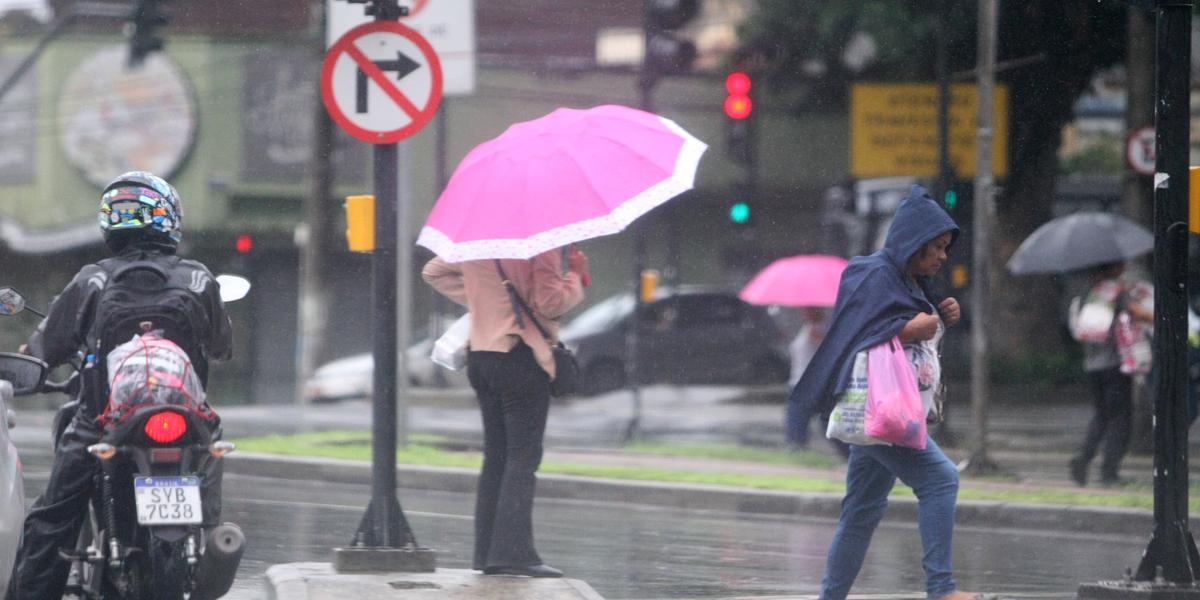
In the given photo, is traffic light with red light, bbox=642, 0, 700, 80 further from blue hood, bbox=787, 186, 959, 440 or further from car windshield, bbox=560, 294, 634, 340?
blue hood, bbox=787, 186, 959, 440

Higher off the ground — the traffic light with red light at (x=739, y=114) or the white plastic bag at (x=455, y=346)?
the traffic light with red light at (x=739, y=114)

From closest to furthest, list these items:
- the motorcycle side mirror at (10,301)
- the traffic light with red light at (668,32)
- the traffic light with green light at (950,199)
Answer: the motorcycle side mirror at (10,301) < the traffic light with green light at (950,199) < the traffic light with red light at (668,32)

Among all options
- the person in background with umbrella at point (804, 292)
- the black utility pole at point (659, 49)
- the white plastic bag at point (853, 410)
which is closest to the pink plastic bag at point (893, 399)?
the white plastic bag at point (853, 410)

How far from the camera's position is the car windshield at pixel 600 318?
27.6 metres

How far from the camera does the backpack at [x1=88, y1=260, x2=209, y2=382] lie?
5.83m

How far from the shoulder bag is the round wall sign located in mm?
30532

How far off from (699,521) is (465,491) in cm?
234

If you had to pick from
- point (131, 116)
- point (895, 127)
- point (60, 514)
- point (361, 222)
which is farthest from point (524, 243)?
point (131, 116)

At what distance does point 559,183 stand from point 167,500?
2.47 m

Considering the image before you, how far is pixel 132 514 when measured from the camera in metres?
5.70

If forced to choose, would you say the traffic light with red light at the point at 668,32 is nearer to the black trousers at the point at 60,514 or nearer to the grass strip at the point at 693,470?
the grass strip at the point at 693,470

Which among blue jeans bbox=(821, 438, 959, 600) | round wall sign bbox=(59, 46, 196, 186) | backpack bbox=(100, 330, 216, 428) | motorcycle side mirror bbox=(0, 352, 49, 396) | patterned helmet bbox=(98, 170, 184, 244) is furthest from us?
round wall sign bbox=(59, 46, 196, 186)

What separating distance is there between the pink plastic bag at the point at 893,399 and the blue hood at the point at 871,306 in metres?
0.07

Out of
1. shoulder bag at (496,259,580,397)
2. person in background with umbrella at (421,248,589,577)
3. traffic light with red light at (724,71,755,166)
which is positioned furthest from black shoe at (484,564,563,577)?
traffic light with red light at (724,71,755,166)
